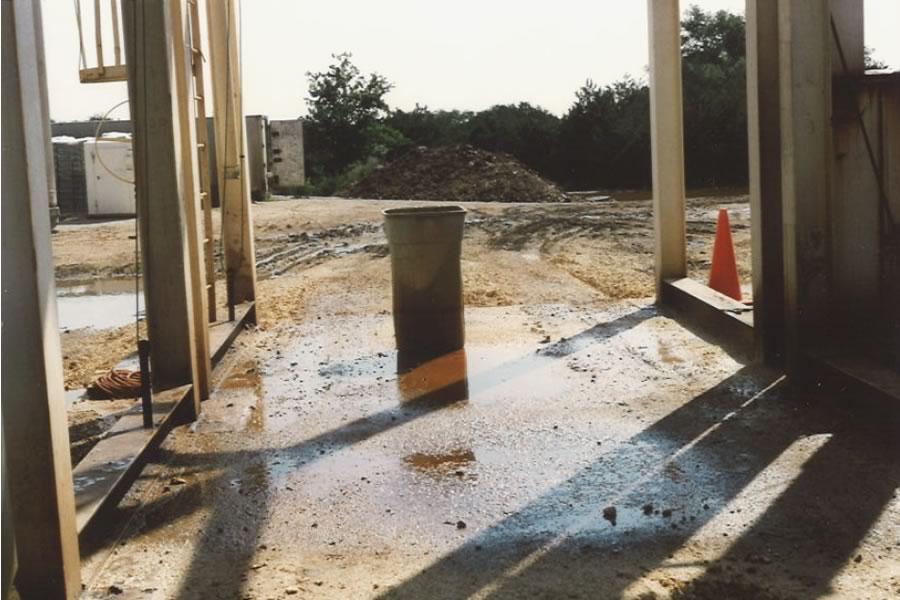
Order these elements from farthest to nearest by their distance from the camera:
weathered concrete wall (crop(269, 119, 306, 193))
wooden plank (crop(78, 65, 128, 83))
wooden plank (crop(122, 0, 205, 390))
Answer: weathered concrete wall (crop(269, 119, 306, 193)), wooden plank (crop(78, 65, 128, 83)), wooden plank (crop(122, 0, 205, 390))

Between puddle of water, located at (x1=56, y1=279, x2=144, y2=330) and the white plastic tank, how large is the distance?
10.1 m

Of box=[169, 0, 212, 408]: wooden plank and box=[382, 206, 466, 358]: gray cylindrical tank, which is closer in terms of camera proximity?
box=[169, 0, 212, 408]: wooden plank

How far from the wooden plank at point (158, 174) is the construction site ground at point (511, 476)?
2.30ft

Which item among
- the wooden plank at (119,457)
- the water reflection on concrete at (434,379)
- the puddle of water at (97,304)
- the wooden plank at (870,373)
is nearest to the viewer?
the wooden plank at (119,457)

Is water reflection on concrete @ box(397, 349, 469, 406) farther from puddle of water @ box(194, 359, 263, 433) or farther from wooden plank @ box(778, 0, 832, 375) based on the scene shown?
wooden plank @ box(778, 0, 832, 375)

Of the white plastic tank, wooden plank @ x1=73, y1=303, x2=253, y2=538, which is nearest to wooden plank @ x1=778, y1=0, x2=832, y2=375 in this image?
wooden plank @ x1=73, y1=303, x2=253, y2=538

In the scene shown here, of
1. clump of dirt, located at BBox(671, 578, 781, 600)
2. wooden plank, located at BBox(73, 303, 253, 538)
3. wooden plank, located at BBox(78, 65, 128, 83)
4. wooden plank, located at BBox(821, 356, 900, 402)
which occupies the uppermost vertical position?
wooden plank, located at BBox(78, 65, 128, 83)

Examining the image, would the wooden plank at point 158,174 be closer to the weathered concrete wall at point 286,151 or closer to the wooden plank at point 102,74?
A: the wooden plank at point 102,74

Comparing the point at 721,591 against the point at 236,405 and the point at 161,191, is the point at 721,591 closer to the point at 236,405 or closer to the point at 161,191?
the point at 236,405

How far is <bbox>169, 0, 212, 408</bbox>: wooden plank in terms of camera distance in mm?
6781

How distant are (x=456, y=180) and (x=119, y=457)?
25.8m

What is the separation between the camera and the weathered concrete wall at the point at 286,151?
3181cm

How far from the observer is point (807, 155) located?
664 cm

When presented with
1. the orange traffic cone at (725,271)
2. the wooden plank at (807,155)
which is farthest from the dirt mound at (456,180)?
the wooden plank at (807,155)
